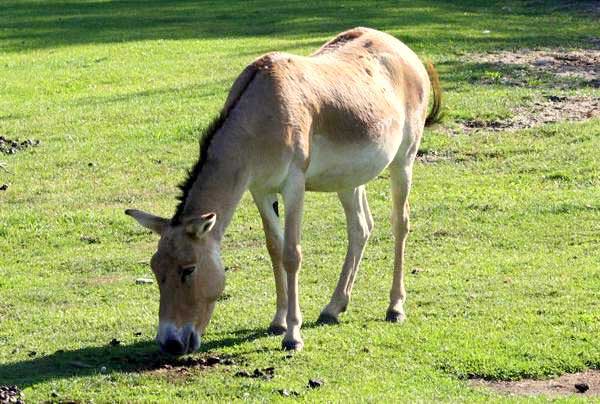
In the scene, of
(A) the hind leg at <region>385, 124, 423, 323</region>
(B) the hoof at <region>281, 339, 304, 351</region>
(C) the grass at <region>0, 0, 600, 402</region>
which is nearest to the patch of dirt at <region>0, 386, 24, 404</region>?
(C) the grass at <region>0, 0, 600, 402</region>

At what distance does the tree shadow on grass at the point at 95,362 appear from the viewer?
8.23 m

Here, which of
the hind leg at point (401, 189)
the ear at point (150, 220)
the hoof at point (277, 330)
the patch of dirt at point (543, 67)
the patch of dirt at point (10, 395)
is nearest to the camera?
the patch of dirt at point (10, 395)

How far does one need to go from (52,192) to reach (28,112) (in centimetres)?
444

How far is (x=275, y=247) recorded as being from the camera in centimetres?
916

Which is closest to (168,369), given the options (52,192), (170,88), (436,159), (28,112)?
(52,192)

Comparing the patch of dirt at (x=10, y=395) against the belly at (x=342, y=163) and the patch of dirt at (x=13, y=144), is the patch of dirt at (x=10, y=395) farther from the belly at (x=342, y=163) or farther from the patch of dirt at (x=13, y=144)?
the patch of dirt at (x=13, y=144)

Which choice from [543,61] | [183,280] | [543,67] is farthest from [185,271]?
[543,61]

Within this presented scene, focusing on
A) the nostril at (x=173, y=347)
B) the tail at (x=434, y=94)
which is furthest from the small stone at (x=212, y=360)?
the tail at (x=434, y=94)

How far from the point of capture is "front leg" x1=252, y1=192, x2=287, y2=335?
9.03 meters

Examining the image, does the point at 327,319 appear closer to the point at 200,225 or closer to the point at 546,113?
the point at 200,225

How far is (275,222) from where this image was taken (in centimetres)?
907

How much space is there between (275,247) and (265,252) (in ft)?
8.79

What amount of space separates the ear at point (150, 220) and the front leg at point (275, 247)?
1.00 metres

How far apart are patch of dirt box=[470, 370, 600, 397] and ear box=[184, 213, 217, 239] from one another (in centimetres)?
191
